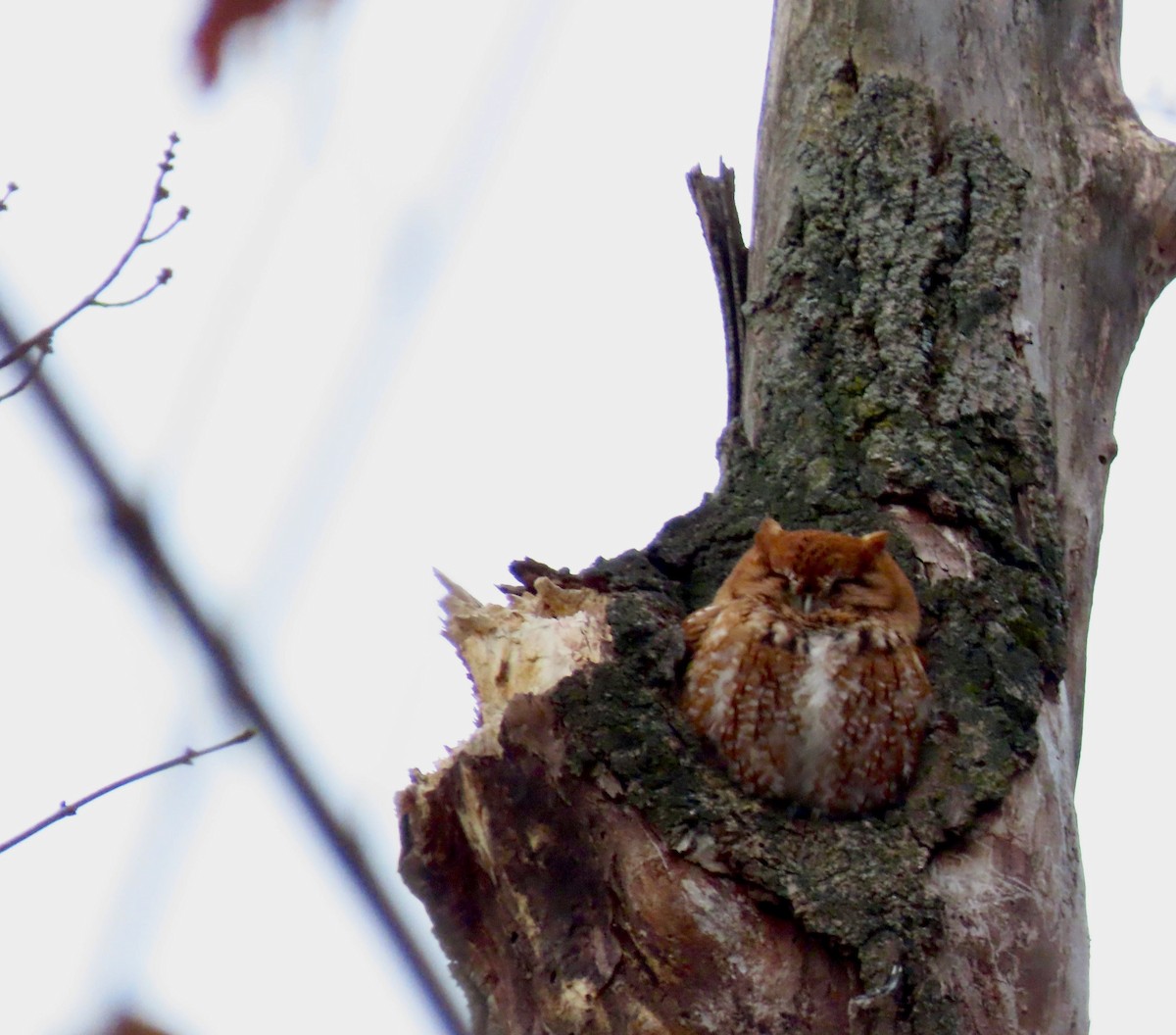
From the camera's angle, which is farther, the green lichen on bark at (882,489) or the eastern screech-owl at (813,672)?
the eastern screech-owl at (813,672)

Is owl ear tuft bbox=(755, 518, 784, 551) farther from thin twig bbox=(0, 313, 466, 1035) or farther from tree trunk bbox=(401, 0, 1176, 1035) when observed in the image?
thin twig bbox=(0, 313, 466, 1035)

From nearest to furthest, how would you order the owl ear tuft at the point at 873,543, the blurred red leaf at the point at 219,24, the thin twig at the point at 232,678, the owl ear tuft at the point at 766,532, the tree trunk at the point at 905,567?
the thin twig at the point at 232,678 → the blurred red leaf at the point at 219,24 → the tree trunk at the point at 905,567 → the owl ear tuft at the point at 873,543 → the owl ear tuft at the point at 766,532

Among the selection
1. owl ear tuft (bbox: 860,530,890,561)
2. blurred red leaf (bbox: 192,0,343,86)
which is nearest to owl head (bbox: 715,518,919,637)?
owl ear tuft (bbox: 860,530,890,561)

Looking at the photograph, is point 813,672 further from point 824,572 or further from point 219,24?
point 219,24

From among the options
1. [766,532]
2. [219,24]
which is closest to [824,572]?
[766,532]

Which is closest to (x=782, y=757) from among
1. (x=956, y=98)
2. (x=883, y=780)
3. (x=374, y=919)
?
(x=883, y=780)

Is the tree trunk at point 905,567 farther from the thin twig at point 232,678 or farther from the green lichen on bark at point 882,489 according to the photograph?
the thin twig at point 232,678

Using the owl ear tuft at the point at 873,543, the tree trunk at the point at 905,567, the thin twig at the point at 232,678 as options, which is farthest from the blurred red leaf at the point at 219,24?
the owl ear tuft at the point at 873,543
